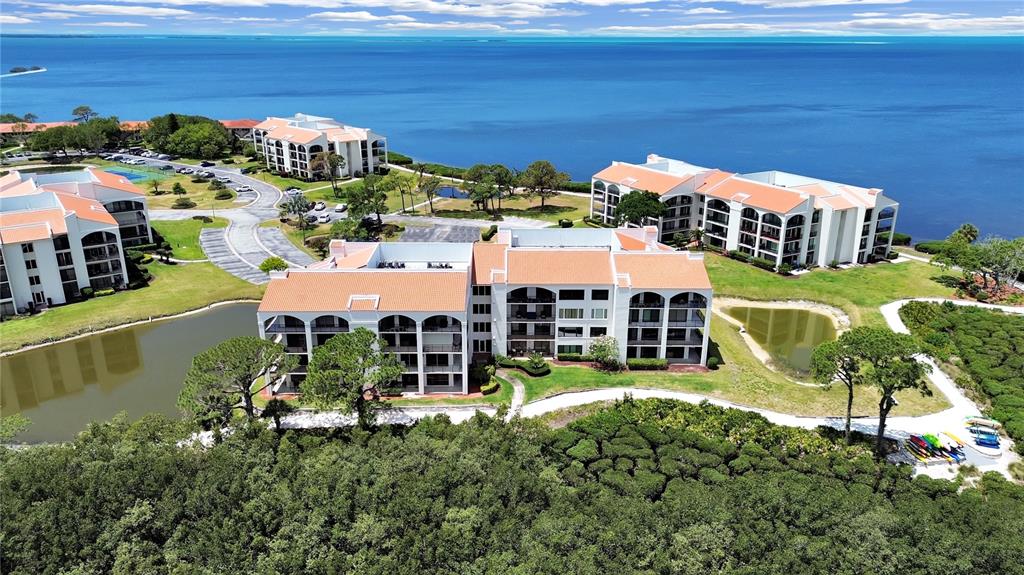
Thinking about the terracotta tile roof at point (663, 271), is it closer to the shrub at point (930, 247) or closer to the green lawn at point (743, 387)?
the green lawn at point (743, 387)

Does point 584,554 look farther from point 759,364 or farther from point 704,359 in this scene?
point 759,364

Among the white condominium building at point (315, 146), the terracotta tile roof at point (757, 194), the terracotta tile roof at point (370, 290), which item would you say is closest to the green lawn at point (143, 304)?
the terracotta tile roof at point (370, 290)

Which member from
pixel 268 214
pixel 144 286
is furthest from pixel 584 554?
pixel 268 214

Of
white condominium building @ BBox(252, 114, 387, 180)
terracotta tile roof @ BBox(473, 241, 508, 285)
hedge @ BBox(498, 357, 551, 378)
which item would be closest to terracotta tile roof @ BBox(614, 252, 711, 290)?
hedge @ BBox(498, 357, 551, 378)

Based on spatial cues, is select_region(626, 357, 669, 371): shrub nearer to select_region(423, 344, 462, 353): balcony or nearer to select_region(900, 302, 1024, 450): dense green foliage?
select_region(423, 344, 462, 353): balcony

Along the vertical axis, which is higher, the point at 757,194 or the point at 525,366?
the point at 757,194

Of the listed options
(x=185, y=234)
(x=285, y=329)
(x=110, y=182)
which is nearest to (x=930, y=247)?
(x=285, y=329)

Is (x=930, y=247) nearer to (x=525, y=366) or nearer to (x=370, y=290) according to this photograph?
(x=525, y=366)
